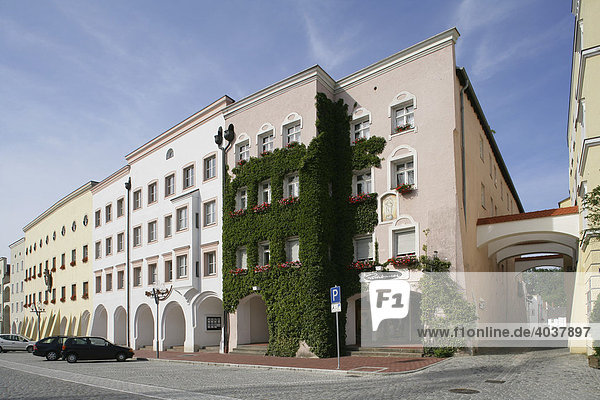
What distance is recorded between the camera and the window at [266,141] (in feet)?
89.7

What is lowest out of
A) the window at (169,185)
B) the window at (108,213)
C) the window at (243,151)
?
the window at (108,213)

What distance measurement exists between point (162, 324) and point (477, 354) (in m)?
20.3

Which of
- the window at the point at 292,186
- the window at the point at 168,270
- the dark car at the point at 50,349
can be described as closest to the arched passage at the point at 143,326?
the window at the point at 168,270

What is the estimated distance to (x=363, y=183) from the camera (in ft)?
80.1

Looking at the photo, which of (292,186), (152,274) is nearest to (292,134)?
(292,186)

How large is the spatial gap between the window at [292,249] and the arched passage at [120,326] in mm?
19366

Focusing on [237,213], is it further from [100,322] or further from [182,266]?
[100,322]

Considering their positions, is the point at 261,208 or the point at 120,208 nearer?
the point at 261,208

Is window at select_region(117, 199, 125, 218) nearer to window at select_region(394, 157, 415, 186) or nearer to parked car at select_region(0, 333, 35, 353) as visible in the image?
parked car at select_region(0, 333, 35, 353)

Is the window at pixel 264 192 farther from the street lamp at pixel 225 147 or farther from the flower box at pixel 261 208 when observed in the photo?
the street lamp at pixel 225 147

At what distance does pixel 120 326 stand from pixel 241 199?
702 inches

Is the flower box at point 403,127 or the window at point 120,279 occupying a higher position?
the flower box at point 403,127

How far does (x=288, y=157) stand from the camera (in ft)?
83.4

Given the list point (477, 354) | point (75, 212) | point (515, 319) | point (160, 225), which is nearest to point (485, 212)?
point (477, 354)
